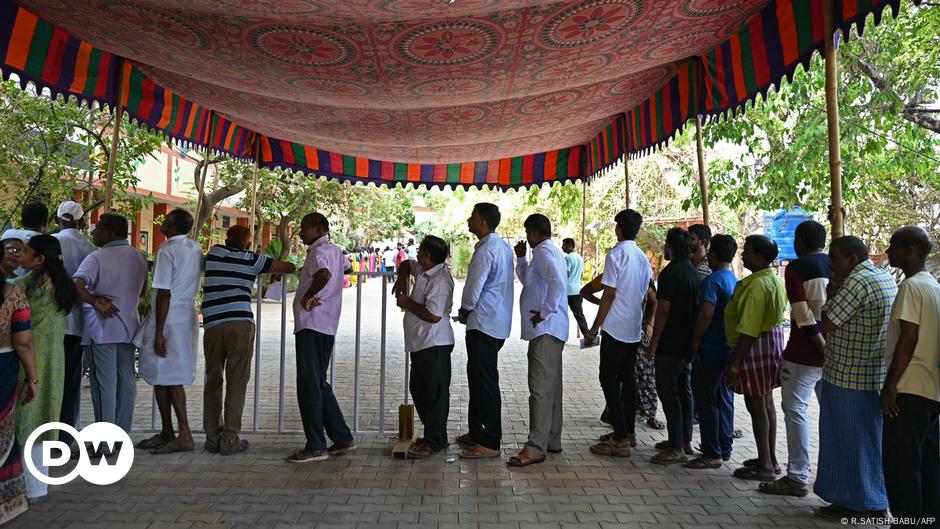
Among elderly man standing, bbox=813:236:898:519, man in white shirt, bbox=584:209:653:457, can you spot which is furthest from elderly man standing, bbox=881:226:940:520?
man in white shirt, bbox=584:209:653:457

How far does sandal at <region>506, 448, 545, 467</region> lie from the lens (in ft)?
16.0

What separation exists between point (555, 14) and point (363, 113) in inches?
117

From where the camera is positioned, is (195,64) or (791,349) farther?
(195,64)

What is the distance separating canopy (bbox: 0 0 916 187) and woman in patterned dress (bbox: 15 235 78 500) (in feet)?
4.81

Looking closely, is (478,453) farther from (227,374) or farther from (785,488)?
(785,488)

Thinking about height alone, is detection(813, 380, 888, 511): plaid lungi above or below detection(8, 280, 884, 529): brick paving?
above

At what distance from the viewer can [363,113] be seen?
6590mm

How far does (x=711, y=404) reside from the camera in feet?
15.6

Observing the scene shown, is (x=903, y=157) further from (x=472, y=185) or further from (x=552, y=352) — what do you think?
(x=552, y=352)

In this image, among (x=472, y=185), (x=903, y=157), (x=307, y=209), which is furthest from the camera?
(x=307, y=209)

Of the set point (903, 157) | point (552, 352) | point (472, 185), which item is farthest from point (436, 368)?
point (903, 157)

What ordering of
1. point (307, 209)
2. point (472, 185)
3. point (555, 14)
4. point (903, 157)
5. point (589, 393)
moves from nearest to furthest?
point (555, 14) → point (589, 393) → point (903, 157) → point (472, 185) → point (307, 209)

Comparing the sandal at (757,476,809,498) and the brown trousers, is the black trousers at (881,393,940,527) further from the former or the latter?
the brown trousers

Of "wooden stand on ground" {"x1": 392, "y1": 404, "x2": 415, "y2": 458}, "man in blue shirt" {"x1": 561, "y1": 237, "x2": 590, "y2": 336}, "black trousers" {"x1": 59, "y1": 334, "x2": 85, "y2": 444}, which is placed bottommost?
"wooden stand on ground" {"x1": 392, "y1": 404, "x2": 415, "y2": 458}
